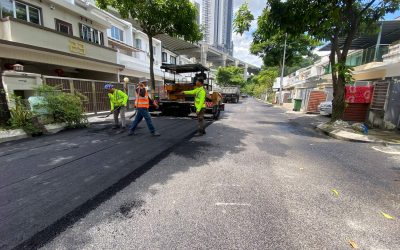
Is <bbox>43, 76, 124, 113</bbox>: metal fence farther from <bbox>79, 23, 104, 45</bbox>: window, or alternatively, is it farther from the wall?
Answer: the wall

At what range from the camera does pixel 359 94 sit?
11.2 meters

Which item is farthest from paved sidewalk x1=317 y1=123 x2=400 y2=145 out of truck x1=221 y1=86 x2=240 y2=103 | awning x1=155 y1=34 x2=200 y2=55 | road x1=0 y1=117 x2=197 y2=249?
awning x1=155 y1=34 x2=200 y2=55

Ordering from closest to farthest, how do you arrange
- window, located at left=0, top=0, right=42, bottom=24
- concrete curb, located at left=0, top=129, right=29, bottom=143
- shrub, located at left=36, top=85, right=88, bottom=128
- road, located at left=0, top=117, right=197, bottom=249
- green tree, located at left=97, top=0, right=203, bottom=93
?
road, located at left=0, top=117, right=197, bottom=249
concrete curb, located at left=0, top=129, right=29, bottom=143
shrub, located at left=36, top=85, right=88, bottom=128
window, located at left=0, top=0, right=42, bottom=24
green tree, located at left=97, top=0, right=203, bottom=93

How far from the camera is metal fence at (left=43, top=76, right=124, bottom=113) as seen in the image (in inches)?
403

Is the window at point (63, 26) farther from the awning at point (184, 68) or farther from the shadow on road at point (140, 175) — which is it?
the shadow on road at point (140, 175)

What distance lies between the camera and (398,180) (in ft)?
12.8

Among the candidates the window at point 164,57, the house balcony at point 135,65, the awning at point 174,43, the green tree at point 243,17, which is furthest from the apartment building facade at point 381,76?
the window at point 164,57

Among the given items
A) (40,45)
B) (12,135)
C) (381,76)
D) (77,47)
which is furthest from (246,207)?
(381,76)

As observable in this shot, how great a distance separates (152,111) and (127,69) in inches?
372

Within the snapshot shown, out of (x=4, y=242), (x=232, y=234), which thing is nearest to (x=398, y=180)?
(x=232, y=234)

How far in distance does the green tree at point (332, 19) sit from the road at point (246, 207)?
207 inches

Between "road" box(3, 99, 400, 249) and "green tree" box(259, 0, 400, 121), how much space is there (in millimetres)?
5259

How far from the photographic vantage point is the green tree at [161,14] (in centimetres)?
1224

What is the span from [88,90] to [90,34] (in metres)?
6.11
